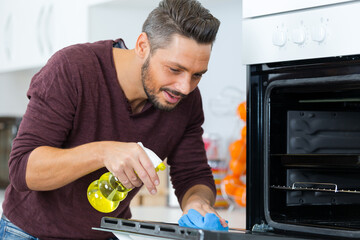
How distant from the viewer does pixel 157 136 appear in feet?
4.95

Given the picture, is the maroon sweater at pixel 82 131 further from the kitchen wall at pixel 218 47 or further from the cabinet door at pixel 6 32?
the cabinet door at pixel 6 32

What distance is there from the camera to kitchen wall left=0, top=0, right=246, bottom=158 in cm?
247

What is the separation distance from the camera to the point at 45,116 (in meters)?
1.27

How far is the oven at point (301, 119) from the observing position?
1.15 meters

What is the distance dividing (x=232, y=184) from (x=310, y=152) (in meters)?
0.88

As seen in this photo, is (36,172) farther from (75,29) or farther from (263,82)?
(75,29)

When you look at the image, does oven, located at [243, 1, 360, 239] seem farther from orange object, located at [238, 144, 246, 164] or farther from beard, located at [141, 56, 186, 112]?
orange object, located at [238, 144, 246, 164]

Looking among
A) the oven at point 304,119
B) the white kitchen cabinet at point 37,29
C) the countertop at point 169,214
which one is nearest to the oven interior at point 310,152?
the oven at point 304,119

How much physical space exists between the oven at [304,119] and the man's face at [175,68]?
4.5 inches

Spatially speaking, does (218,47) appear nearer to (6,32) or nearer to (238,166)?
(238,166)

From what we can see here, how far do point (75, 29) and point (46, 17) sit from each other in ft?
1.07

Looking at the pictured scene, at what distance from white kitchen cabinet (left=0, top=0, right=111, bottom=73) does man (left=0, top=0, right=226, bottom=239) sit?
3.38ft

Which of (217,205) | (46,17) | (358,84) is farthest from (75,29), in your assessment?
(358,84)

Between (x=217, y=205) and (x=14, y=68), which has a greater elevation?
(x=14, y=68)
